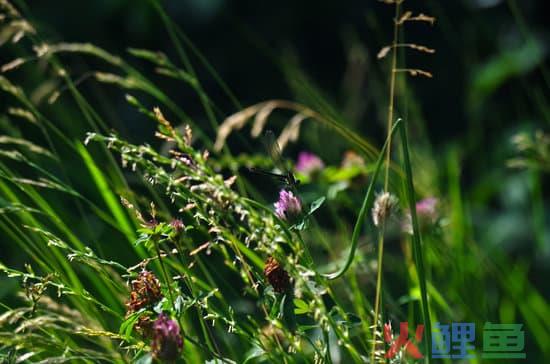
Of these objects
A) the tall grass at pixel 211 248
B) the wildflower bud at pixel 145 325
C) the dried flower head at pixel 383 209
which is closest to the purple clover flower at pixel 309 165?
the tall grass at pixel 211 248

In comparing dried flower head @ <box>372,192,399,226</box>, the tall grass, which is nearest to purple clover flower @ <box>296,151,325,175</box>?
the tall grass

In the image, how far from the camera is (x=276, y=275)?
0.68 meters

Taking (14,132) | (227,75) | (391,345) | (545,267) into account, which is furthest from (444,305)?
(227,75)

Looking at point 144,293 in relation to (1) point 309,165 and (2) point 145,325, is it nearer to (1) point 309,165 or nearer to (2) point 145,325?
(2) point 145,325

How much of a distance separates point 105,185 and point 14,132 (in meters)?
0.17

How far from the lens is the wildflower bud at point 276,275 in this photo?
0.67 meters

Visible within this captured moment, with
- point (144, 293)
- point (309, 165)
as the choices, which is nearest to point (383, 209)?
point (144, 293)

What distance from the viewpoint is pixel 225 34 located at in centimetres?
268

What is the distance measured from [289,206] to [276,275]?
62 millimetres

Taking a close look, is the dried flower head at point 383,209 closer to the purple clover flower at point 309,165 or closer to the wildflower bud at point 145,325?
the wildflower bud at point 145,325

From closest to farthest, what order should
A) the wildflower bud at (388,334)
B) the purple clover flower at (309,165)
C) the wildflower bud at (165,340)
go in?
Answer: 1. the wildflower bud at (165,340)
2. the wildflower bud at (388,334)
3. the purple clover flower at (309,165)

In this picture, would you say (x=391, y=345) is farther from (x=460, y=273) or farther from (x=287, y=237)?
(x=460, y=273)

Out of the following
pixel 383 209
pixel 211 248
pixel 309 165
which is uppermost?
pixel 383 209

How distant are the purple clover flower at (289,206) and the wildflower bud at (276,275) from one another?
0.15ft
